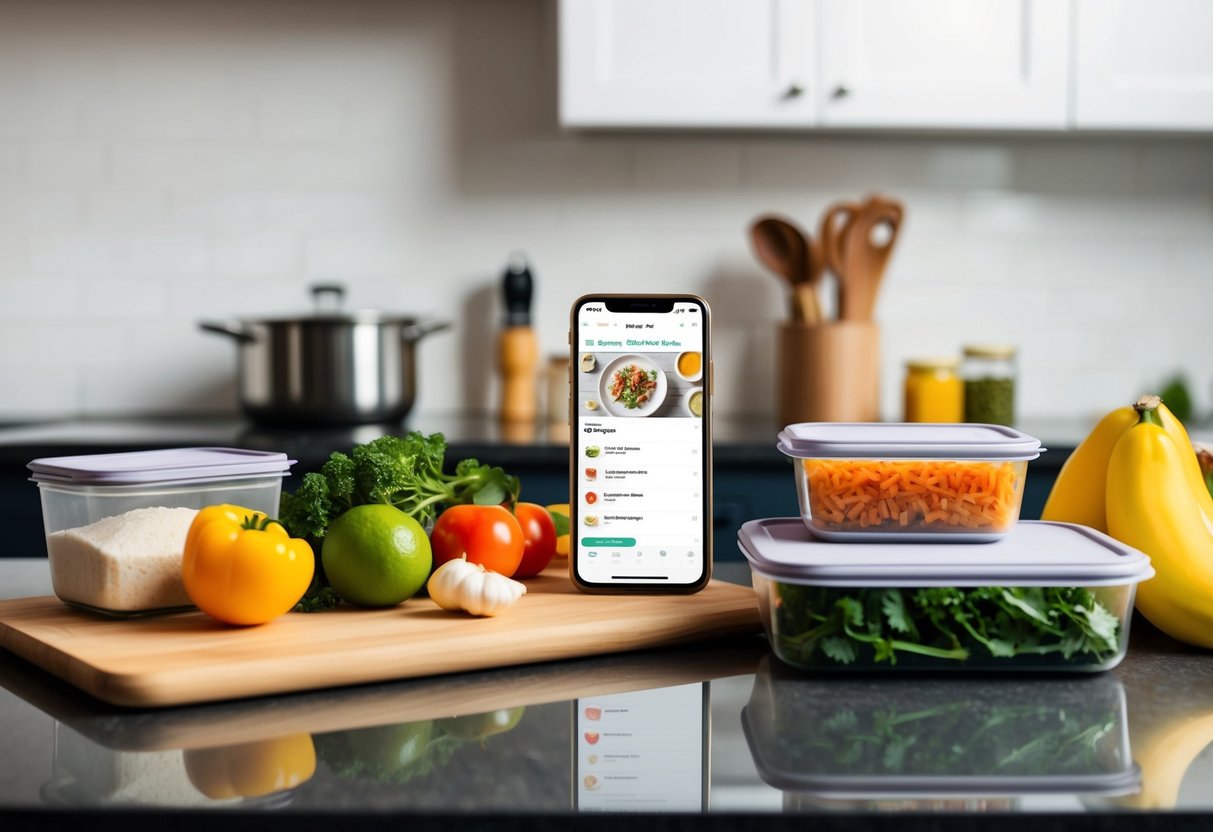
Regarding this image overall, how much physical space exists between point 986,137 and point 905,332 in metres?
0.49

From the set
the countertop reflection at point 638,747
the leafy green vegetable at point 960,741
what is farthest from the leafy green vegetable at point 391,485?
the leafy green vegetable at point 960,741

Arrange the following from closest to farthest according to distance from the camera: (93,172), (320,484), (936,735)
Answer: (936,735) → (320,484) → (93,172)

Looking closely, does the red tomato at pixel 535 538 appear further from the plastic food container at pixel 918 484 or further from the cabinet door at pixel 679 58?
the cabinet door at pixel 679 58

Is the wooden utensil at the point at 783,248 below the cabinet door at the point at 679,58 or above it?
below

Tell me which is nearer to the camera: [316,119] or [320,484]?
[320,484]

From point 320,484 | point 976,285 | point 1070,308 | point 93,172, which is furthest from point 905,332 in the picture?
point 320,484

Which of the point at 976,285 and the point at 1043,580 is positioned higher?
the point at 976,285

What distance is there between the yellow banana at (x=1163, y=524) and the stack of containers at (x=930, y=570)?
46mm

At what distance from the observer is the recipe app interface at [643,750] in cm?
60

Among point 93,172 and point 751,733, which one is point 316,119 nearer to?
point 93,172

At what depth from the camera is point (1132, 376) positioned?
2.94 meters

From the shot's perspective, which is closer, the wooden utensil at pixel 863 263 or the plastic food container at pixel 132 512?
the plastic food container at pixel 132 512

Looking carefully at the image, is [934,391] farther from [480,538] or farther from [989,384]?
[480,538]

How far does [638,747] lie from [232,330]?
1.92 m
